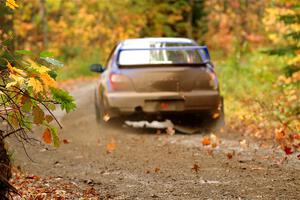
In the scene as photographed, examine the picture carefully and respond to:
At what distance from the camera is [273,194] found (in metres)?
6.50

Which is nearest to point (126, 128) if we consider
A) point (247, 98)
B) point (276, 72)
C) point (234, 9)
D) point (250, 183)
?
point (247, 98)

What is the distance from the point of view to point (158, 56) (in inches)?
477

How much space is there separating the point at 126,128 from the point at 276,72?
10.0 metres

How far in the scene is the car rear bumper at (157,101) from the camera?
11.6 metres

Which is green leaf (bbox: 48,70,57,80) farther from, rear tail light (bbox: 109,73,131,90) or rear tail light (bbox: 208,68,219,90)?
rear tail light (bbox: 208,68,219,90)

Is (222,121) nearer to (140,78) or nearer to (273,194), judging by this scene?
(140,78)

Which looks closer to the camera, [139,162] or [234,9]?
[139,162]

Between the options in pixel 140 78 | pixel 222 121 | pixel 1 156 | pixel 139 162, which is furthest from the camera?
pixel 222 121

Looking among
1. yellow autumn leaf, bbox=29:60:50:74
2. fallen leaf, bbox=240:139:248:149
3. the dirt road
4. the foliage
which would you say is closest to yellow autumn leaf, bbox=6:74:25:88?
the foliage

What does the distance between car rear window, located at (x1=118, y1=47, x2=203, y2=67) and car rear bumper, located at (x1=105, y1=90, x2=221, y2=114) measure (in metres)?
0.64

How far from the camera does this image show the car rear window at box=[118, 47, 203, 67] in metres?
12.1

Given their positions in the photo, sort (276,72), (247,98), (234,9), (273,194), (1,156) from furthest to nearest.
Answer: (234,9) → (276,72) → (247,98) → (273,194) → (1,156)

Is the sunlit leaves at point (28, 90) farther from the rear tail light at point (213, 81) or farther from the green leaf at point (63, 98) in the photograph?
the rear tail light at point (213, 81)

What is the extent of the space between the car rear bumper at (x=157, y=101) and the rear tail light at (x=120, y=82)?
0.11 meters
